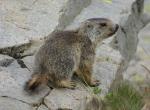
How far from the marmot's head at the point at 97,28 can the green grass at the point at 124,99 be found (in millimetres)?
734

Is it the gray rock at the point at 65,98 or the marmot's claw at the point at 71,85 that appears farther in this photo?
the marmot's claw at the point at 71,85

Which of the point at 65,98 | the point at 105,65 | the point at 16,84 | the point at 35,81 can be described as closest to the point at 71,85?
the point at 65,98

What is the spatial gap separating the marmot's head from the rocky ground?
0.47m

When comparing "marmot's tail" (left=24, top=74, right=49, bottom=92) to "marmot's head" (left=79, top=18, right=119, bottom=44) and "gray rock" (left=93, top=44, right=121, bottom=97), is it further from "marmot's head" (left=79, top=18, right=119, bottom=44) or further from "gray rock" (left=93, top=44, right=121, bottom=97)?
"marmot's head" (left=79, top=18, right=119, bottom=44)

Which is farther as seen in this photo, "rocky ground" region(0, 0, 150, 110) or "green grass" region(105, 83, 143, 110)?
"green grass" region(105, 83, 143, 110)

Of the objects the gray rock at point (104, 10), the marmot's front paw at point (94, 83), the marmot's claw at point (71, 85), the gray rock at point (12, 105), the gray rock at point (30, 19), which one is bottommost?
the gray rock at point (104, 10)

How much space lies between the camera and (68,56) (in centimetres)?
777

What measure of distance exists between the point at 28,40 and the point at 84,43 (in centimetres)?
84

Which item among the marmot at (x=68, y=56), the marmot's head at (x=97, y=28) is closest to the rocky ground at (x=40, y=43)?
the marmot at (x=68, y=56)

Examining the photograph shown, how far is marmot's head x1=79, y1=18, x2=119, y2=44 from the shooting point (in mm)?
8336

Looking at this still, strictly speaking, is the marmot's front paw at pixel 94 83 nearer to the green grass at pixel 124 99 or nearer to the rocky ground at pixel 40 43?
the rocky ground at pixel 40 43


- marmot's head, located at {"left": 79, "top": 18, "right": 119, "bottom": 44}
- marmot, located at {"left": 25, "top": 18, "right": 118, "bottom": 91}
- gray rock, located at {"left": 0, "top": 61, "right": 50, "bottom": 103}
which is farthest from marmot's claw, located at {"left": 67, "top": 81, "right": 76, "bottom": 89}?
marmot's head, located at {"left": 79, "top": 18, "right": 119, "bottom": 44}

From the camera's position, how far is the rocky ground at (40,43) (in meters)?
7.36

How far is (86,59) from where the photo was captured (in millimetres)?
8102
